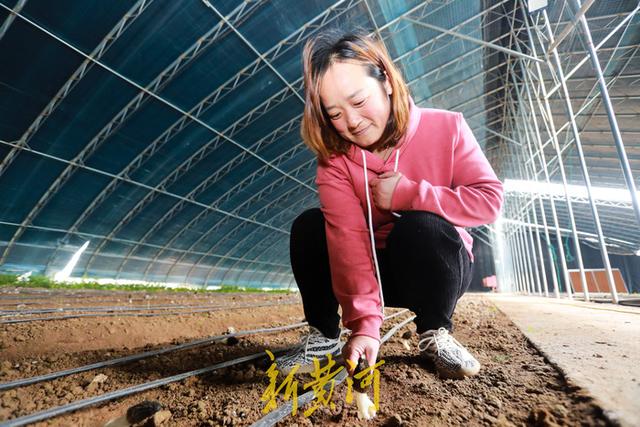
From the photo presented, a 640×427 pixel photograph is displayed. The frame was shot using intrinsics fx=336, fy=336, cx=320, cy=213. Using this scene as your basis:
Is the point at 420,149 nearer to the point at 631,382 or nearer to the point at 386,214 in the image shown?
the point at 386,214

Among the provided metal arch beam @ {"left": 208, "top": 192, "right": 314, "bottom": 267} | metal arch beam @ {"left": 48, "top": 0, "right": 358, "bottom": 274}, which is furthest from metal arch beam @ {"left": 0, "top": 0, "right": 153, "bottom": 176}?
metal arch beam @ {"left": 208, "top": 192, "right": 314, "bottom": 267}

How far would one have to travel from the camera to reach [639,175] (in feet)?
56.0

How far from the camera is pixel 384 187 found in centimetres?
151

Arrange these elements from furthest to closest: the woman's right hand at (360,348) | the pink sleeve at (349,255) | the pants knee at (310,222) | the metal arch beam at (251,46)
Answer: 1. the metal arch beam at (251,46)
2. the pants knee at (310,222)
3. the pink sleeve at (349,255)
4. the woman's right hand at (360,348)

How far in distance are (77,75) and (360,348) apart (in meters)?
10.2

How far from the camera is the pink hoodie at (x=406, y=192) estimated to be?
1.48 meters

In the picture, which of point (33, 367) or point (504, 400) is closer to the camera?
point (504, 400)

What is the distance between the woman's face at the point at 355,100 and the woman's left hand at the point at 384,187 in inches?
7.9

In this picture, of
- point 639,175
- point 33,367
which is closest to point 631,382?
point 33,367

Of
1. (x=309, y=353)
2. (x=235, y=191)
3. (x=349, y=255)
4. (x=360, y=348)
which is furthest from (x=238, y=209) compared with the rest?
(x=360, y=348)

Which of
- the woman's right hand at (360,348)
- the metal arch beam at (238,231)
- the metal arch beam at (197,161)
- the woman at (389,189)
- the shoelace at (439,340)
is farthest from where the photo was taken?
the metal arch beam at (238,231)

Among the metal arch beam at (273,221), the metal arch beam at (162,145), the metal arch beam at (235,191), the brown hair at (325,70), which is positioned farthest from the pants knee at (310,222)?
the metal arch beam at (273,221)

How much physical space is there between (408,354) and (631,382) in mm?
1081

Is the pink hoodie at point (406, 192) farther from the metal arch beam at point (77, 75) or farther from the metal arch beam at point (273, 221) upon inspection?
the metal arch beam at point (273, 221)
